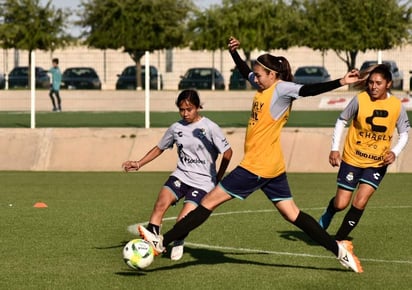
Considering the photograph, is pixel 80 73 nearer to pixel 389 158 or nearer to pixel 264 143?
pixel 389 158

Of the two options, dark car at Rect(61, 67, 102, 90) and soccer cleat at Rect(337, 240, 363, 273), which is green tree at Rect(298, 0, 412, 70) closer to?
dark car at Rect(61, 67, 102, 90)

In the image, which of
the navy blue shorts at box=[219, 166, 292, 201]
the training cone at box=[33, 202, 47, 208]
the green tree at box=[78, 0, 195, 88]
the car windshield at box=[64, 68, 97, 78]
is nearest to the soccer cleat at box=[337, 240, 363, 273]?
the navy blue shorts at box=[219, 166, 292, 201]

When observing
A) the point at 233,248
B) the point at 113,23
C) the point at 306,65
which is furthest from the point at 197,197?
the point at 113,23

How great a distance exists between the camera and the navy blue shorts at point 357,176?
11.0m

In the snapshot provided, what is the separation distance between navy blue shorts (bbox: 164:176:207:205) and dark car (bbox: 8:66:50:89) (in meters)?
23.7

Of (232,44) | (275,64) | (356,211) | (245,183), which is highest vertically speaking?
(232,44)

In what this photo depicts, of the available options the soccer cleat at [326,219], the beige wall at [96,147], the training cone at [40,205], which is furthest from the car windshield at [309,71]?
the soccer cleat at [326,219]

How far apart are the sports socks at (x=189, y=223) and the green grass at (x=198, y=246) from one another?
13.0 inches

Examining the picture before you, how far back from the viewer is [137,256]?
9.30 meters

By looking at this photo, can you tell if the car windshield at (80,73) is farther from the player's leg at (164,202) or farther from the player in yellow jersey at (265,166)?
the player in yellow jersey at (265,166)

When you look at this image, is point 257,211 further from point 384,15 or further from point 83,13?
point 83,13

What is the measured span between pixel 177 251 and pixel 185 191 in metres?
0.60

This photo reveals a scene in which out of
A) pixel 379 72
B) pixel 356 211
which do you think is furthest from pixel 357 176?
pixel 379 72

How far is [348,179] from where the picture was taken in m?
11.2
